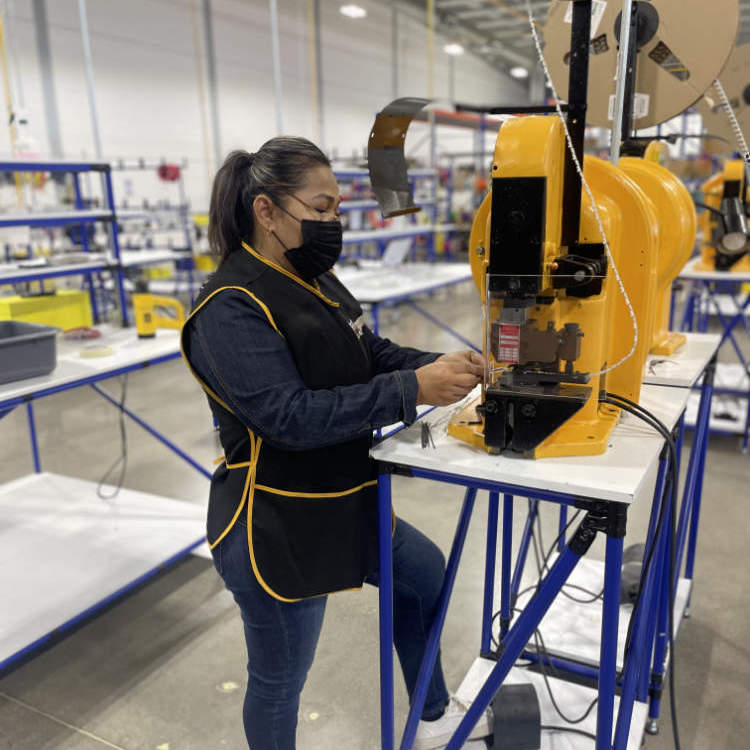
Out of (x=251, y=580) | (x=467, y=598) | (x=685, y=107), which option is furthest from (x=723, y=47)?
(x=467, y=598)

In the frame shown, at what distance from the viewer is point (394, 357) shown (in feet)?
5.12

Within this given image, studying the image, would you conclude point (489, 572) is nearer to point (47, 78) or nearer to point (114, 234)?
point (114, 234)

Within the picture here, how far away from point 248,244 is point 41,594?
1.64 metres

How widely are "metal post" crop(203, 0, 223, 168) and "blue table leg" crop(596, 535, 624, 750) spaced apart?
35.2 feet

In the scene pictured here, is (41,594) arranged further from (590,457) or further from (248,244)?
(590,457)

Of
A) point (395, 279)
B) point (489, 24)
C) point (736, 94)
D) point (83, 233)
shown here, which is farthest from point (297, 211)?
point (489, 24)

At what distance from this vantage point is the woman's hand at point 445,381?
1.25 meters

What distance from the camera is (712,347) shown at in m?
2.10

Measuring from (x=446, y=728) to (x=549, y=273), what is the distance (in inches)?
45.3

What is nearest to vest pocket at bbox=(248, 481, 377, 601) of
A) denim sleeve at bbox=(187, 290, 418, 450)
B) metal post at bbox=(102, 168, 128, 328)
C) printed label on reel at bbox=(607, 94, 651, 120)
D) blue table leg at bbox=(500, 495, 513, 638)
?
denim sleeve at bbox=(187, 290, 418, 450)

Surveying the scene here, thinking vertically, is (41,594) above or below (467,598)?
above

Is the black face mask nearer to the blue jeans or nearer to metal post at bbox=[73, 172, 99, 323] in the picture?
the blue jeans

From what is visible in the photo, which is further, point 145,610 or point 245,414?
point 145,610

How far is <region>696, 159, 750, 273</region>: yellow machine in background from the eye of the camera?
3.18m
